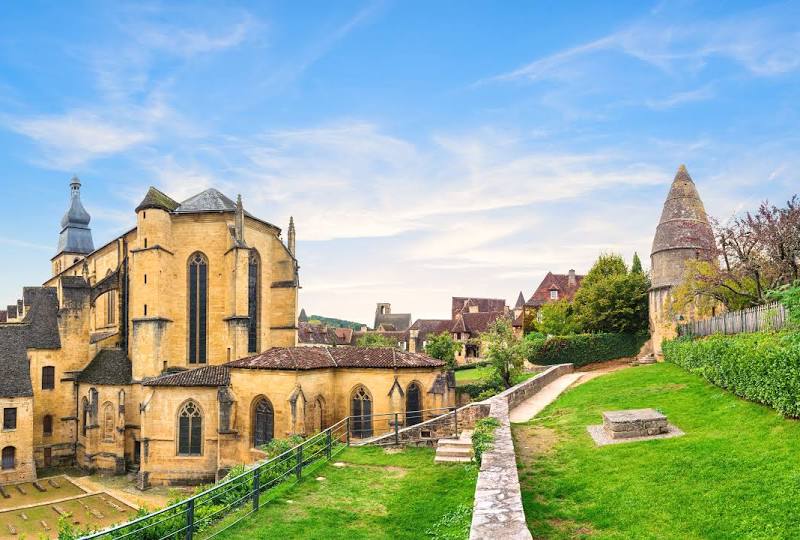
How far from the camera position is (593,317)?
43.2m

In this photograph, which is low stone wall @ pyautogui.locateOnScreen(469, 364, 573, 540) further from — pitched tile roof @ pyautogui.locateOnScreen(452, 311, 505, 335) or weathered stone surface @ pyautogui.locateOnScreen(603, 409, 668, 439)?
pitched tile roof @ pyautogui.locateOnScreen(452, 311, 505, 335)

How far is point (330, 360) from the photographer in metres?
26.9

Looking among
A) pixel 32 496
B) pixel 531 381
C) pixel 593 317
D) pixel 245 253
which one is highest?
pixel 245 253

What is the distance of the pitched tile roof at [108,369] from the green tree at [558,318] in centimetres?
3318

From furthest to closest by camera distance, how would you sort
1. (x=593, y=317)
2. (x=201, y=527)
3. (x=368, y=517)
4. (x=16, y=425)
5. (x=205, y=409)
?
(x=593, y=317) → (x=16, y=425) → (x=205, y=409) → (x=368, y=517) → (x=201, y=527)

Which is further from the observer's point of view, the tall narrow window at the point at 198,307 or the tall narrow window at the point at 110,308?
the tall narrow window at the point at 110,308

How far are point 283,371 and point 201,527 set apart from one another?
48.5ft

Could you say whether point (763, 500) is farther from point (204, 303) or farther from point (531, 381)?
point (204, 303)

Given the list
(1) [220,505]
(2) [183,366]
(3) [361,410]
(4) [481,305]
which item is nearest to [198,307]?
(2) [183,366]

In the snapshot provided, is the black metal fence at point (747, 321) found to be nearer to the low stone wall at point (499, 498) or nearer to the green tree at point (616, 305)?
the low stone wall at point (499, 498)

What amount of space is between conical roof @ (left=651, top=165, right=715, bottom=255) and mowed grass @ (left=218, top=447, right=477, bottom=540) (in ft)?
89.9

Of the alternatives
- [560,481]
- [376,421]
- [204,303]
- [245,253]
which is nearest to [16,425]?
[204,303]

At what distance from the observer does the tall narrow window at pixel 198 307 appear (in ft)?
106

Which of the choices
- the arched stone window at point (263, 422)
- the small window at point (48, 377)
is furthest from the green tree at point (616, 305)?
the small window at point (48, 377)
